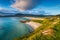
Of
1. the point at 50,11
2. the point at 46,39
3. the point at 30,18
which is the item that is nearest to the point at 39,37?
the point at 46,39

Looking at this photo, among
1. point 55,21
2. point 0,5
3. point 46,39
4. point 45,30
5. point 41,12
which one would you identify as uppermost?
point 0,5

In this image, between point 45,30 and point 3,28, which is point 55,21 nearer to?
point 45,30

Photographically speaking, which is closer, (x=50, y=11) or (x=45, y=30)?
(x=45, y=30)
